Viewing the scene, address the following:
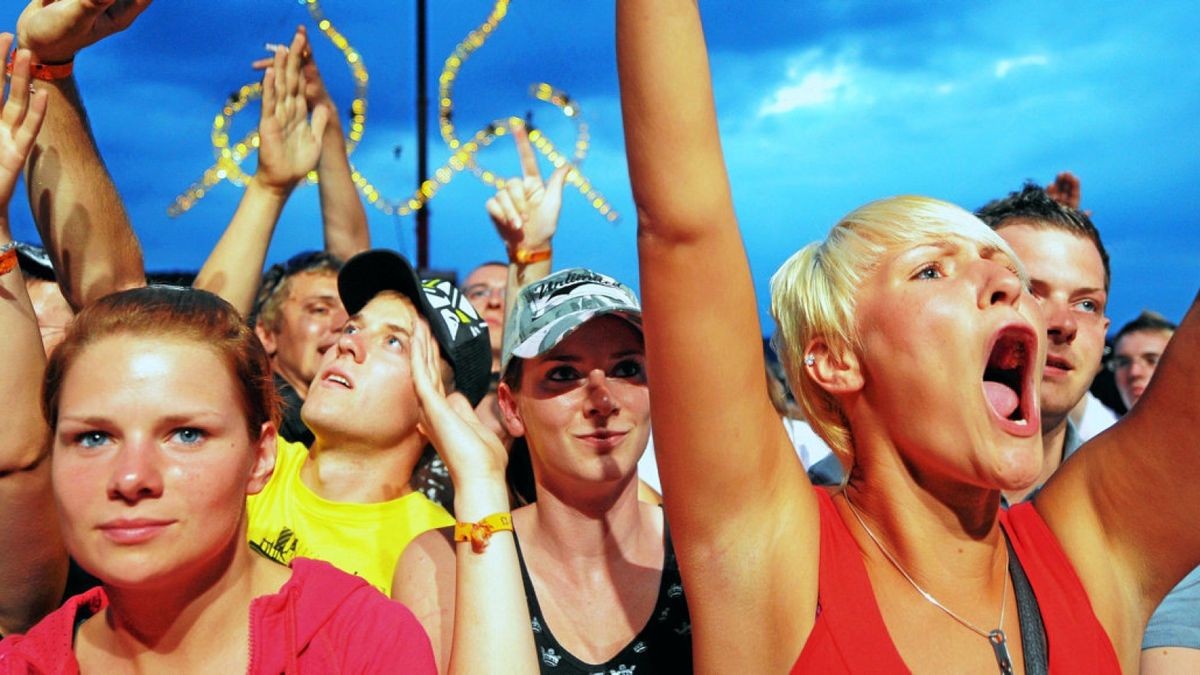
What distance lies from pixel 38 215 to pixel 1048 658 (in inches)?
98.4

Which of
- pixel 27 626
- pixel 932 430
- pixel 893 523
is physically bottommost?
pixel 27 626

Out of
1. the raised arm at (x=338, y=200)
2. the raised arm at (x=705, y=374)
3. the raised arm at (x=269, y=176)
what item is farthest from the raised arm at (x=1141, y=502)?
the raised arm at (x=338, y=200)

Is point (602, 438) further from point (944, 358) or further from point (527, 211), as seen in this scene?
point (527, 211)

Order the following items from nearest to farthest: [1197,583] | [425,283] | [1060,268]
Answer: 1. [1197,583]
2. [1060,268]
3. [425,283]

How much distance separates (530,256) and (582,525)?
1.34 metres

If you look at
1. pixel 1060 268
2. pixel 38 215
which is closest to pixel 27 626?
pixel 38 215

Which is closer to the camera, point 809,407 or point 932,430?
point 932,430

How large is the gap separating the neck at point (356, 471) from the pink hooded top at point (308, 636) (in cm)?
112

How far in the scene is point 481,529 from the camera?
81.6 inches

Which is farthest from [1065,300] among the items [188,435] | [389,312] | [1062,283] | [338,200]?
[338,200]

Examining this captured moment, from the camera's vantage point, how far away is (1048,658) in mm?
1767

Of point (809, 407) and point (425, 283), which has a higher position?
point (425, 283)

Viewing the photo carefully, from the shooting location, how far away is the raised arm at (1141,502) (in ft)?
5.98

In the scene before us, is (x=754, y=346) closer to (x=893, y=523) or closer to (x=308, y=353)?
(x=893, y=523)
